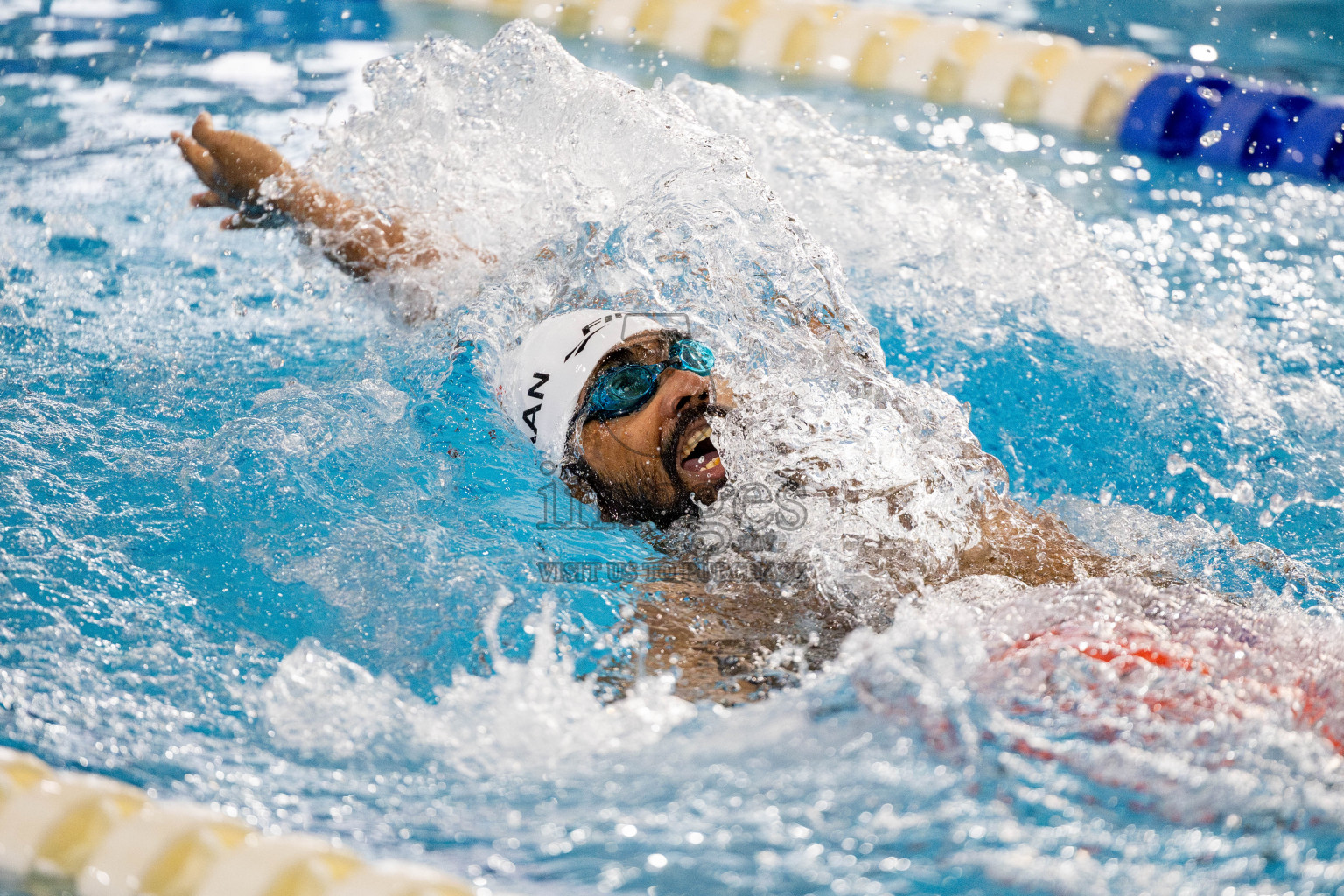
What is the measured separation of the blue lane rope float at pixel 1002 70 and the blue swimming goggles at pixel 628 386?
9.34 ft

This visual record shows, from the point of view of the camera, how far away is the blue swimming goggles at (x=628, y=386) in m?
2.11

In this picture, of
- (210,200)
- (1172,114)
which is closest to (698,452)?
(210,200)

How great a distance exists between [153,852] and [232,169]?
6.31ft

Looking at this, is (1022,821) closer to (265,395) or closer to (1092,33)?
(265,395)

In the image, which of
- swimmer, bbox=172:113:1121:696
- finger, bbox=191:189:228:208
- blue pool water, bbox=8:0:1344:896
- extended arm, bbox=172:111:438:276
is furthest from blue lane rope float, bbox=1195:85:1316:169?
finger, bbox=191:189:228:208

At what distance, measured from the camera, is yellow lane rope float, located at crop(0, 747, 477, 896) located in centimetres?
133

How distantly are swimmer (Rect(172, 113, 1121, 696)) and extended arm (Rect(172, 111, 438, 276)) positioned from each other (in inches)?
25.8

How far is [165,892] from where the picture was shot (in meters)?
1.36

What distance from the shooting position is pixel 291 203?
2.77 meters

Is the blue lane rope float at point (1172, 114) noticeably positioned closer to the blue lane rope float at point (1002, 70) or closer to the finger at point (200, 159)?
the blue lane rope float at point (1002, 70)

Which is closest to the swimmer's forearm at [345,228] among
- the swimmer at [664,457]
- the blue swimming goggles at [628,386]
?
the swimmer at [664,457]

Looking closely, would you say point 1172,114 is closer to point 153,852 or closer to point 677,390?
point 677,390

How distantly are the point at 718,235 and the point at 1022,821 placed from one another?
62.1 inches

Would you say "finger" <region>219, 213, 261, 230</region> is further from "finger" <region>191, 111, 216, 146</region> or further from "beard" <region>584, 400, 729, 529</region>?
"beard" <region>584, 400, 729, 529</region>
